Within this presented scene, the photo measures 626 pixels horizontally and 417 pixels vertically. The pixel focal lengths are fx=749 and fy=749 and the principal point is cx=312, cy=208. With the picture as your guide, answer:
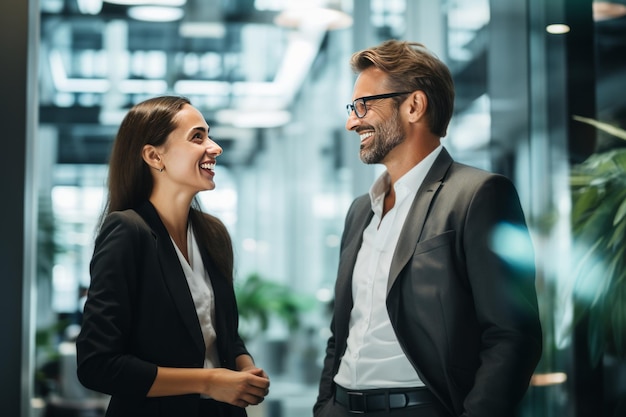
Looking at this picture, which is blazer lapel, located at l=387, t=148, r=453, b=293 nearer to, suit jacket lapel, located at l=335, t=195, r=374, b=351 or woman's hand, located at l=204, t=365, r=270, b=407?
suit jacket lapel, located at l=335, t=195, r=374, b=351

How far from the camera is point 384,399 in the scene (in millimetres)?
2381

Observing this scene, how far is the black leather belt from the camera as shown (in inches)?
92.3

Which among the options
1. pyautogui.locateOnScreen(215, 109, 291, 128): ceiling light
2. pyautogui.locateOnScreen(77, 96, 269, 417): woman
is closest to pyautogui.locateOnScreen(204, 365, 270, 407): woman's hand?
pyautogui.locateOnScreen(77, 96, 269, 417): woman

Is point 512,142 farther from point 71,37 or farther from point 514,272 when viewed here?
point 71,37

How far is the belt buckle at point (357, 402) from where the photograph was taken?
7.98 feet

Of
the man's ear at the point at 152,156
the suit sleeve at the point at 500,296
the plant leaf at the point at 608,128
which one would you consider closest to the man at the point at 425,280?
the suit sleeve at the point at 500,296

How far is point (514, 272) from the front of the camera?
2.32 m

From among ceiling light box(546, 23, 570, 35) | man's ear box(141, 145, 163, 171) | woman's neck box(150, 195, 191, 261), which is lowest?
woman's neck box(150, 195, 191, 261)

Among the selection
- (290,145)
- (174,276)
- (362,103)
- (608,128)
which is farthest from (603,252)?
(290,145)

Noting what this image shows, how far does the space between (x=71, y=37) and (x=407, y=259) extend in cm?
347

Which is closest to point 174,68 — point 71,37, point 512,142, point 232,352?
point 71,37

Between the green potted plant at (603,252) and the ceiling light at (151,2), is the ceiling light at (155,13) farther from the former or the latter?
the green potted plant at (603,252)

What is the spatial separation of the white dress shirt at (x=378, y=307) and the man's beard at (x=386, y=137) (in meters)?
0.12

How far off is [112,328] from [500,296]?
115 centimetres
